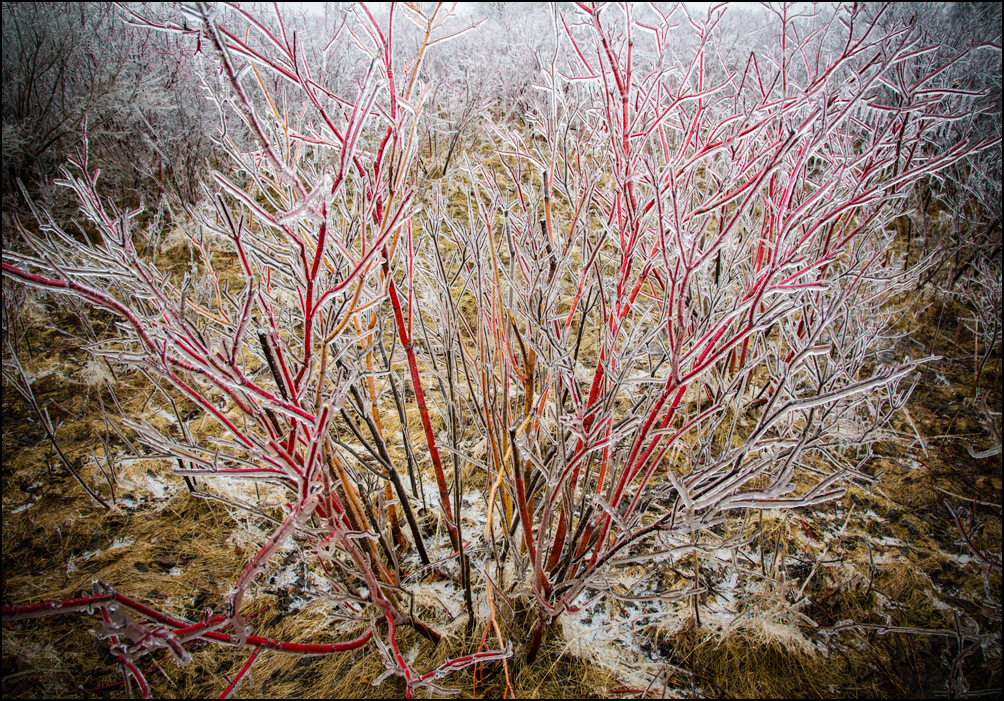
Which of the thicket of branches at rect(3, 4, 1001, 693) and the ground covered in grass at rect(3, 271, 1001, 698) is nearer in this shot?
the thicket of branches at rect(3, 4, 1001, 693)

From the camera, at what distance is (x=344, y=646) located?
147cm

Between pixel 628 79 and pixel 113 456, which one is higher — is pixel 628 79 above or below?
above

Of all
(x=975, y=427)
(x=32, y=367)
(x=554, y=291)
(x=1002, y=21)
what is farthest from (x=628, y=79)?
(x=1002, y=21)

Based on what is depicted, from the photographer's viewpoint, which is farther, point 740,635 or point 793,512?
point 793,512

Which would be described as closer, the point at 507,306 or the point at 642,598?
the point at 642,598

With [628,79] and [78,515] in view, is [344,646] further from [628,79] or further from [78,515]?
[78,515]

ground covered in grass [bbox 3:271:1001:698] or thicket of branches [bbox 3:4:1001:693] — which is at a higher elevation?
thicket of branches [bbox 3:4:1001:693]

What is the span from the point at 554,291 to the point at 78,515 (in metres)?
3.18

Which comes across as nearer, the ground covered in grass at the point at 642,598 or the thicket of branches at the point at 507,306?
the thicket of branches at the point at 507,306

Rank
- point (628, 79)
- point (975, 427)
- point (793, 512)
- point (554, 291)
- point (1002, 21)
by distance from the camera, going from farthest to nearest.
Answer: point (1002, 21) < point (975, 427) < point (793, 512) < point (554, 291) < point (628, 79)

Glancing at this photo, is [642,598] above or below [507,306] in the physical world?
below

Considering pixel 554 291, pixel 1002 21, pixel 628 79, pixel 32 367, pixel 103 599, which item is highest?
pixel 1002 21

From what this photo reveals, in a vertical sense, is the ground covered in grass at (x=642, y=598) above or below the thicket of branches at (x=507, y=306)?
below

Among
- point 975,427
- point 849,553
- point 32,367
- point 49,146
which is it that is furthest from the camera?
point 49,146
